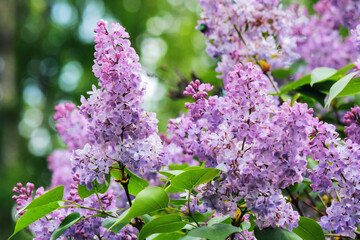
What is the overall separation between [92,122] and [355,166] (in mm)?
709

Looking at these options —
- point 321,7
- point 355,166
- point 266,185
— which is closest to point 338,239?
point 355,166

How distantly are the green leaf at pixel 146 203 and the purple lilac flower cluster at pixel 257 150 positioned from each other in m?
0.13

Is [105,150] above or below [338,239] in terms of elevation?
above

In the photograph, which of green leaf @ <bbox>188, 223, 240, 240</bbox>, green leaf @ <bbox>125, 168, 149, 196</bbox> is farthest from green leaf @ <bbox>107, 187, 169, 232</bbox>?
green leaf @ <bbox>125, 168, 149, 196</bbox>

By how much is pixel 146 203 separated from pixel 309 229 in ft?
1.54

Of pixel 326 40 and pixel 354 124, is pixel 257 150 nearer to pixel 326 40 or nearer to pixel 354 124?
pixel 354 124

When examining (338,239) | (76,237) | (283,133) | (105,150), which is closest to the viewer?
(283,133)

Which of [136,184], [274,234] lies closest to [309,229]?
[274,234]

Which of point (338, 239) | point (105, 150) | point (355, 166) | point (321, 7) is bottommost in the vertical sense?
point (338, 239)

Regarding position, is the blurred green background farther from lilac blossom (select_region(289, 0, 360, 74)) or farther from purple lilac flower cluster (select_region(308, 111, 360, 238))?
purple lilac flower cluster (select_region(308, 111, 360, 238))

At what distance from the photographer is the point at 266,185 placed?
1105 mm

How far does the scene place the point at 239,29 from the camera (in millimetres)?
1973

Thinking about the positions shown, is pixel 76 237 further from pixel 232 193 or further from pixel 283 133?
pixel 283 133

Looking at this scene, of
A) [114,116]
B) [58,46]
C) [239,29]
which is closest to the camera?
[114,116]
